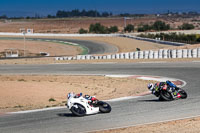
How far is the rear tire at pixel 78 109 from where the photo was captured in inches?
548

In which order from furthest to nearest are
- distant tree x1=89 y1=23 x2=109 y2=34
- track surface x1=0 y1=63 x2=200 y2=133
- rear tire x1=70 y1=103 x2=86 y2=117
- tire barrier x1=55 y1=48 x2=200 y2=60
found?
distant tree x1=89 y1=23 x2=109 y2=34 → tire barrier x1=55 y1=48 x2=200 y2=60 → rear tire x1=70 y1=103 x2=86 y2=117 → track surface x1=0 y1=63 x2=200 y2=133

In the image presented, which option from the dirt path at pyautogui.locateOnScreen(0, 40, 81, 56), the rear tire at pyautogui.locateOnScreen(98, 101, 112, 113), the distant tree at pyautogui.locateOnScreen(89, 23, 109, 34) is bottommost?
the dirt path at pyautogui.locateOnScreen(0, 40, 81, 56)

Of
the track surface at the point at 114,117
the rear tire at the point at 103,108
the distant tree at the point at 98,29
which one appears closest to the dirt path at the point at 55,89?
the track surface at the point at 114,117

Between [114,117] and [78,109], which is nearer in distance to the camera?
[114,117]

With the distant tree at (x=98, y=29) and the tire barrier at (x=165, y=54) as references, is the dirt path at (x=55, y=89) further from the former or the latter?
the distant tree at (x=98, y=29)

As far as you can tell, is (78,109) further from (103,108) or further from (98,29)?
(98,29)

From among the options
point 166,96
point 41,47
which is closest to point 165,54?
point 166,96

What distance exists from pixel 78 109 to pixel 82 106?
16 centimetres

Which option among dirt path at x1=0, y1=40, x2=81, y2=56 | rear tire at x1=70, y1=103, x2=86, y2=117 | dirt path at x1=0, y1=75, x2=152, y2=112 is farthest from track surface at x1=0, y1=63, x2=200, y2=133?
dirt path at x1=0, y1=40, x2=81, y2=56

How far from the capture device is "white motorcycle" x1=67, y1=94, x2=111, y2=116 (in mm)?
13945

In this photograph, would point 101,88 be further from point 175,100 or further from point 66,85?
point 175,100

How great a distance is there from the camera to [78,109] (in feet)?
45.8

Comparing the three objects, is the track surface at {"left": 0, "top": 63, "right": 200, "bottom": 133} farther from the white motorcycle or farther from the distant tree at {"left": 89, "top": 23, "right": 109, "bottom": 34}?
the distant tree at {"left": 89, "top": 23, "right": 109, "bottom": 34}

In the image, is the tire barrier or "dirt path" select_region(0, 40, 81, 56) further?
"dirt path" select_region(0, 40, 81, 56)
